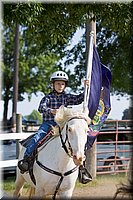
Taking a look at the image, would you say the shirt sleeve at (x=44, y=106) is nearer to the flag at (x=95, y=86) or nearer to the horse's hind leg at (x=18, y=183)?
the horse's hind leg at (x=18, y=183)

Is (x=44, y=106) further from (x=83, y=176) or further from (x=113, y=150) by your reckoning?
(x=113, y=150)

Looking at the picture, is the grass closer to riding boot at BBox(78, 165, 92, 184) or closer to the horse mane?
riding boot at BBox(78, 165, 92, 184)

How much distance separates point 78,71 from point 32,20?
827cm

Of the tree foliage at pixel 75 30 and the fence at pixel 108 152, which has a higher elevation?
the tree foliage at pixel 75 30

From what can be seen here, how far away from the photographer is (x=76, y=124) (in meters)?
5.07

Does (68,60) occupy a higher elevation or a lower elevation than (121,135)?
higher

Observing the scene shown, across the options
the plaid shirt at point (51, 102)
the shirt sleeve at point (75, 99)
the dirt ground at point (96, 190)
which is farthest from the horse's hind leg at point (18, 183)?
the dirt ground at point (96, 190)

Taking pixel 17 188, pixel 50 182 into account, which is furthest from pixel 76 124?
pixel 17 188

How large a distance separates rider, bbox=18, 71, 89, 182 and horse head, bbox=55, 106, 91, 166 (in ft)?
0.85

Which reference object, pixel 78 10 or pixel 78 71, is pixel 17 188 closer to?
pixel 78 10

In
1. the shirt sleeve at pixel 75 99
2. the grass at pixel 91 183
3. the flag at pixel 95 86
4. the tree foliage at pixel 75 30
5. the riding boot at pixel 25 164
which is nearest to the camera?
the riding boot at pixel 25 164

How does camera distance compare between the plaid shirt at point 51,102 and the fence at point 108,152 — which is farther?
the fence at point 108,152

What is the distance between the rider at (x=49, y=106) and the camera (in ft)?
18.8

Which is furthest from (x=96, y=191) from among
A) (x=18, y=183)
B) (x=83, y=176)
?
(x=83, y=176)
